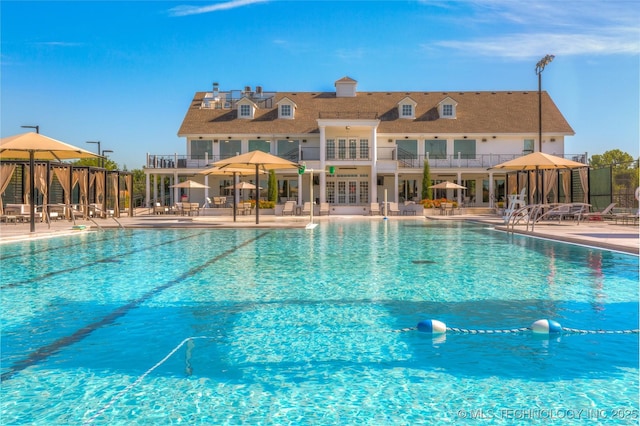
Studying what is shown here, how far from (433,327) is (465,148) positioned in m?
36.2

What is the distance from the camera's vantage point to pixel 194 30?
1847cm

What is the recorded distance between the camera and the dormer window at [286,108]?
1622 inches

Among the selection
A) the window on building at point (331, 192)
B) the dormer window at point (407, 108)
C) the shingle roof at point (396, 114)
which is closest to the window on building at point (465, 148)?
the shingle roof at point (396, 114)

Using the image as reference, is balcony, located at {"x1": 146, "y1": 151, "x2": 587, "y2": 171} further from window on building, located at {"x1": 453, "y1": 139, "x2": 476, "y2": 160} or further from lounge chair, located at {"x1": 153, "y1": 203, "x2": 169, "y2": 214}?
lounge chair, located at {"x1": 153, "y1": 203, "x2": 169, "y2": 214}

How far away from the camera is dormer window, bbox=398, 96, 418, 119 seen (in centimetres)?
4122

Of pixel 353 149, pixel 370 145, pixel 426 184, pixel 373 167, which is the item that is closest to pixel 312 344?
pixel 426 184

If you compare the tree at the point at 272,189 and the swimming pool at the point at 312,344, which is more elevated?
the tree at the point at 272,189

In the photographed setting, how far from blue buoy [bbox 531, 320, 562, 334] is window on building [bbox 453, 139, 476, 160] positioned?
35.4 metres

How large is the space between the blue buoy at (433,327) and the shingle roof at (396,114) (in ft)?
109

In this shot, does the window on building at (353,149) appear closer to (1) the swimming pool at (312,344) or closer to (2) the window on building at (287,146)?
(2) the window on building at (287,146)

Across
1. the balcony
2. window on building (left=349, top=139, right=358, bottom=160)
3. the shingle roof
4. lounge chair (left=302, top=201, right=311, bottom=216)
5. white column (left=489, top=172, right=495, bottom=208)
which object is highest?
the shingle roof

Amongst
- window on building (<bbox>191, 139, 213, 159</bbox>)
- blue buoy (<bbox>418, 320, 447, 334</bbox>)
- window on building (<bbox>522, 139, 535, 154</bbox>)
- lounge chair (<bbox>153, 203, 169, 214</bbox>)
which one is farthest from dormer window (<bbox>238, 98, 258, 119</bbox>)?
blue buoy (<bbox>418, 320, 447, 334</bbox>)

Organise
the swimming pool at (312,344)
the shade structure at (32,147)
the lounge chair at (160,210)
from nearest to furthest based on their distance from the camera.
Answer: the swimming pool at (312,344) → the shade structure at (32,147) → the lounge chair at (160,210)

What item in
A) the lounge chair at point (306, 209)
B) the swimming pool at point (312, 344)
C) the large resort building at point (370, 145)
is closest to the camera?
the swimming pool at point (312, 344)
